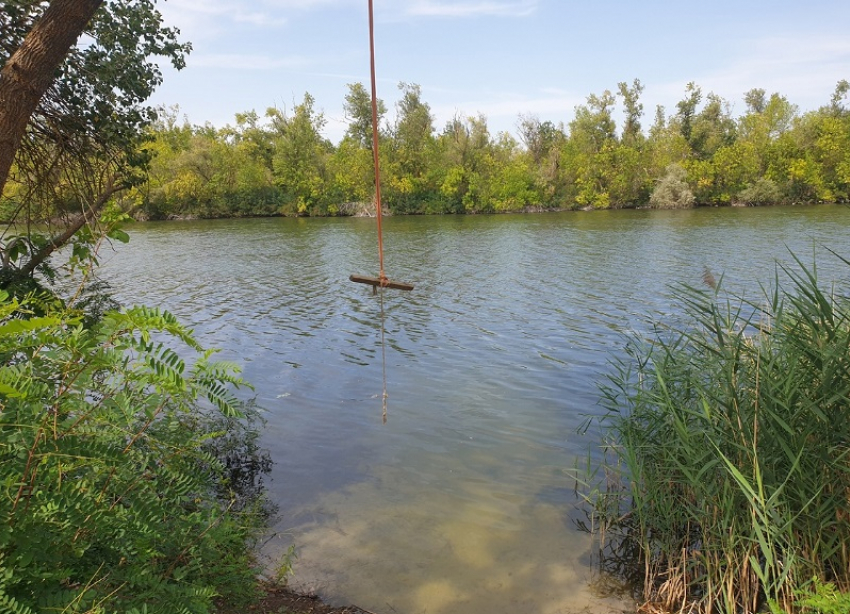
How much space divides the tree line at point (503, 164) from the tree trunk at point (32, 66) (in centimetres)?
5790

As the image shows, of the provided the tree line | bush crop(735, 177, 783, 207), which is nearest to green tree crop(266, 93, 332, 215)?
the tree line

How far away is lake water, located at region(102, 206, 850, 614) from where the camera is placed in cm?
540

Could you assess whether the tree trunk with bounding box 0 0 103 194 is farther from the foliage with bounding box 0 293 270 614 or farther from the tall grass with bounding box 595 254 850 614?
the tall grass with bounding box 595 254 850 614

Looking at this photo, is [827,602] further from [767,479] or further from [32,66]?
[32,66]

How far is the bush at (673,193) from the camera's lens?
5709 centimetres

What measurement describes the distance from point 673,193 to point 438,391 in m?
55.3

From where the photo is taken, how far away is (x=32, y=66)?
4.18 meters

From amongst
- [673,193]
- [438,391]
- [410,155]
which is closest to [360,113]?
[410,155]

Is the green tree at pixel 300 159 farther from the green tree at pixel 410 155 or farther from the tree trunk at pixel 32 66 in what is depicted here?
the tree trunk at pixel 32 66

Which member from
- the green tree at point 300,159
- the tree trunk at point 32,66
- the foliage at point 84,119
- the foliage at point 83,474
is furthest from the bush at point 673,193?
the foliage at point 83,474

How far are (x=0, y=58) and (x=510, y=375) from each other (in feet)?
28.6

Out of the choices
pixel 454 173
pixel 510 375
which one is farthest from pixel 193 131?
pixel 510 375

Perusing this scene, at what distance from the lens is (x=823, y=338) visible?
4121 mm

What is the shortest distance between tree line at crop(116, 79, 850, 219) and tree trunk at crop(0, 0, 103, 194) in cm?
5790
